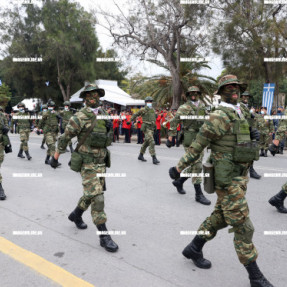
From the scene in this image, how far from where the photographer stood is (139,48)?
702 inches

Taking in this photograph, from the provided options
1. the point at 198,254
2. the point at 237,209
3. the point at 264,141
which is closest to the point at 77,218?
the point at 198,254

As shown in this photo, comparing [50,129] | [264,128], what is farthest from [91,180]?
[264,128]

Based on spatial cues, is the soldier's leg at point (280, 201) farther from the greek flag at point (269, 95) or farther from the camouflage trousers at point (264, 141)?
the greek flag at point (269, 95)

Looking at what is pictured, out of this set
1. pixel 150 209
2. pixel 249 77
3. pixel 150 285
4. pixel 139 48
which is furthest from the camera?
pixel 139 48

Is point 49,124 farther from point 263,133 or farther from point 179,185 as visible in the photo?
point 263,133

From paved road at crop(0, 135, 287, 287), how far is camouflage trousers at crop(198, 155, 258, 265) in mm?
360

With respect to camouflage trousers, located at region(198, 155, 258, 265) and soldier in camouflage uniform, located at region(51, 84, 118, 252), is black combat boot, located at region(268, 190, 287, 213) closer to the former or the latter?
camouflage trousers, located at region(198, 155, 258, 265)

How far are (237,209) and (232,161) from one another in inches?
17.1

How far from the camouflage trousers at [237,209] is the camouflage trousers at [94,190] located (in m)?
1.30

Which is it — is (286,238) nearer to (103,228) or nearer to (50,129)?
(103,228)

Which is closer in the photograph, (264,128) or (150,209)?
(150,209)

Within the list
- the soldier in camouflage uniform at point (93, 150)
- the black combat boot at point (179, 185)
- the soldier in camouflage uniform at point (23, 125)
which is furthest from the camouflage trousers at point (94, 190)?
the soldier in camouflage uniform at point (23, 125)

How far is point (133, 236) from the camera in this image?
3.72m

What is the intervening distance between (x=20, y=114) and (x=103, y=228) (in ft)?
25.6
